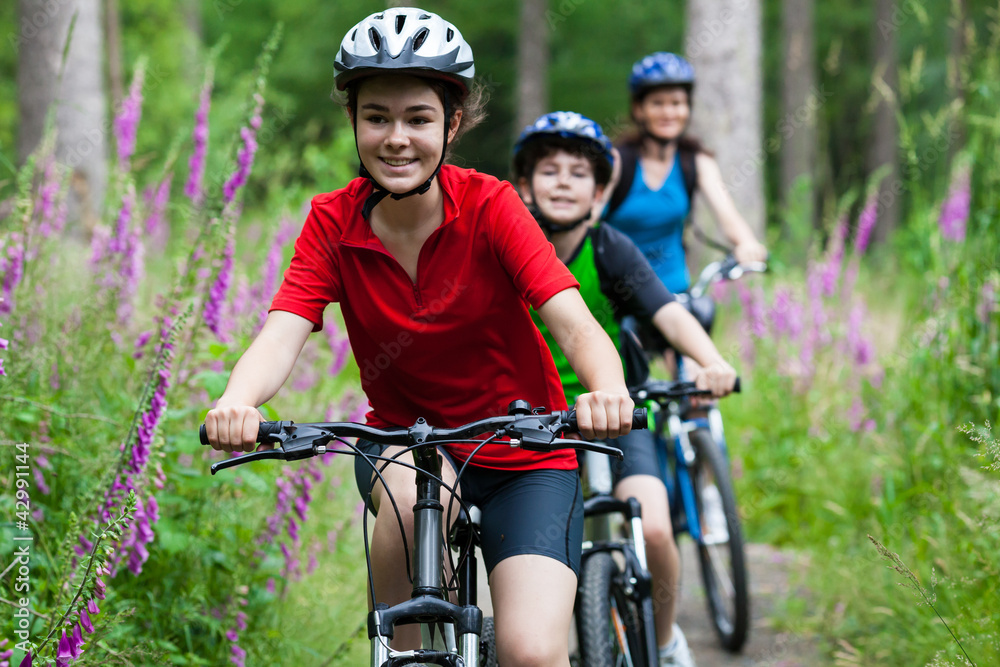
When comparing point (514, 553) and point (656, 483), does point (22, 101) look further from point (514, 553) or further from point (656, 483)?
point (514, 553)

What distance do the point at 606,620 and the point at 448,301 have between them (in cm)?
106

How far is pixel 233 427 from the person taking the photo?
2096mm

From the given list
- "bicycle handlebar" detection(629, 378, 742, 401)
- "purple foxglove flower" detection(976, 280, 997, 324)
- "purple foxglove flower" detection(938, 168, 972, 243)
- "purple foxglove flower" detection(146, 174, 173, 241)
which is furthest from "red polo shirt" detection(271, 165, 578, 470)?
"purple foxglove flower" detection(938, 168, 972, 243)

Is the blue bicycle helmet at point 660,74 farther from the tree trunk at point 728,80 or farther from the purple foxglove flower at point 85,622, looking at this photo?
the tree trunk at point 728,80

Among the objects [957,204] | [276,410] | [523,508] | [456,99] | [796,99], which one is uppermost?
[796,99]

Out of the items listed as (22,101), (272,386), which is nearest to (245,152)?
(272,386)

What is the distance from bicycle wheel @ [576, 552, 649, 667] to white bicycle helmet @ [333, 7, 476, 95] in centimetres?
145

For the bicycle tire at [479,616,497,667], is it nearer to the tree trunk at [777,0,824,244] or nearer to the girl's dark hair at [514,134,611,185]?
the girl's dark hair at [514,134,611,185]

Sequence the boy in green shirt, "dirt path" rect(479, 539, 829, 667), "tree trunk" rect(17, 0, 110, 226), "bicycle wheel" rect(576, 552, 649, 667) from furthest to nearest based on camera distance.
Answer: "tree trunk" rect(17, 0, 110, 226) < "dirt path" rect(479, 539, 829, 667) < the boy in green shirt < "bicycle wheel" rect(576, 552, 649, 667)

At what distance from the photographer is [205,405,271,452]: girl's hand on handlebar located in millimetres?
2090

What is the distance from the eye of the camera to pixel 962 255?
461 cm

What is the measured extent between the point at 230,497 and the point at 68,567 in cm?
123

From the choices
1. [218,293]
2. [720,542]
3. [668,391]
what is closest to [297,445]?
[668,391]

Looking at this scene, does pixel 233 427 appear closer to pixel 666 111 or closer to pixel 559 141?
pixel 559 141
